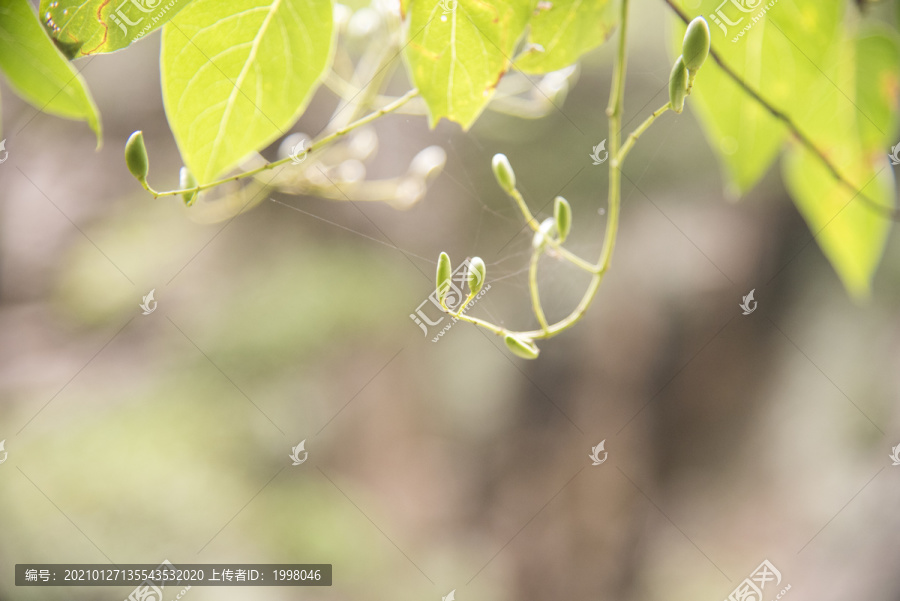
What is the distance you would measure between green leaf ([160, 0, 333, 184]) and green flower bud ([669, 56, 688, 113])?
0.45 ft

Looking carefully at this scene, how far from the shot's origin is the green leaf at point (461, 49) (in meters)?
0.23

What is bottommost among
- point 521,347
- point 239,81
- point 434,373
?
point 521,347

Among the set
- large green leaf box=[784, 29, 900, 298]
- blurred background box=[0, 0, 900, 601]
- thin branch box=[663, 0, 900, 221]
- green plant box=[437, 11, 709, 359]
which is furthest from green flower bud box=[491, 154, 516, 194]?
blurred background box=[0, 0, 900, 601]

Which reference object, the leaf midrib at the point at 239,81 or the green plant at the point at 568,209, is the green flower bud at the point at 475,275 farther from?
the leaf midrib at the point at 239,81

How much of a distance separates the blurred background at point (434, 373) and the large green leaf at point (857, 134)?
0.51 metres

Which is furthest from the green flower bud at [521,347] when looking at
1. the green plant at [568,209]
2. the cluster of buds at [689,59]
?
the cluster of buds at [689,59]

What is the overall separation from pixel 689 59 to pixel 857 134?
10.8 inches

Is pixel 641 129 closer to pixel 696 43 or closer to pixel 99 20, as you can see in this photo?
pixel 696 43

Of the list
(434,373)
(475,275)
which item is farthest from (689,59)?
(434,373)

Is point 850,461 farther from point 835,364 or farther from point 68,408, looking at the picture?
point 68,408

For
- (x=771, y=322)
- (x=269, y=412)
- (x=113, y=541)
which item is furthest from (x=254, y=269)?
(x=771, y=322)

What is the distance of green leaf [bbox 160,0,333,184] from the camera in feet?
0.70

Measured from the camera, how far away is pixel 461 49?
23 centimetres

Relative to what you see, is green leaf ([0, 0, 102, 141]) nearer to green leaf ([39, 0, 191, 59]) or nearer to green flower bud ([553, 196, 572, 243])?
green leaf ([39, 0, 191, 59])
